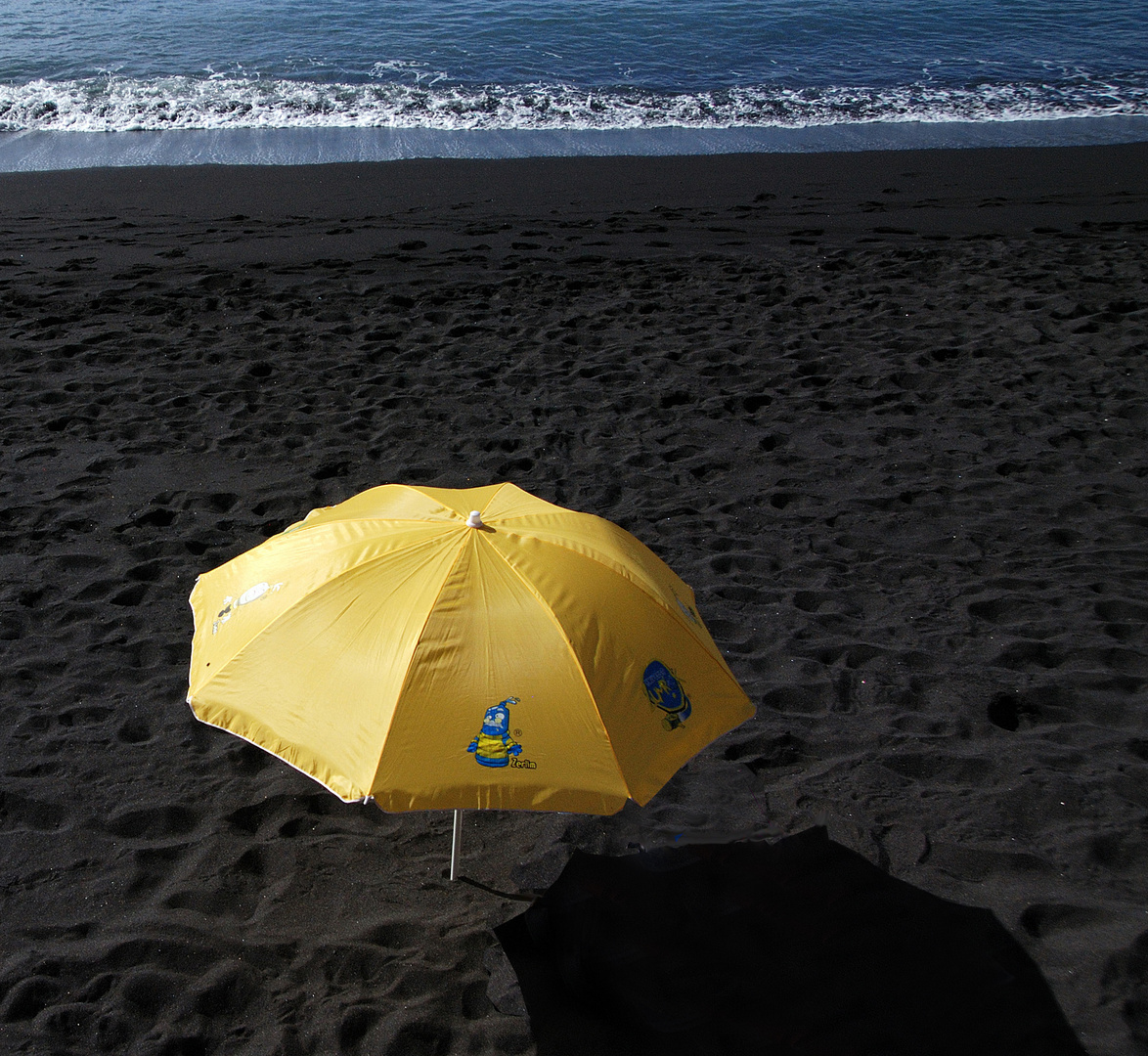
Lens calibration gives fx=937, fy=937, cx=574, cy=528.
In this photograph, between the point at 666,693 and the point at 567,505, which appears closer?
the point at 666,693

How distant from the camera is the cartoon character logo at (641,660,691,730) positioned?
9.40ft

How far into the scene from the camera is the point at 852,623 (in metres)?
4.76

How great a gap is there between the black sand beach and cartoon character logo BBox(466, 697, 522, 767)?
99 cm

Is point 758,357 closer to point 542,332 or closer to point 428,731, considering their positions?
point 542,332

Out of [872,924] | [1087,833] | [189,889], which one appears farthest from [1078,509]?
[189,889]

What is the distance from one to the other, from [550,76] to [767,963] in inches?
703

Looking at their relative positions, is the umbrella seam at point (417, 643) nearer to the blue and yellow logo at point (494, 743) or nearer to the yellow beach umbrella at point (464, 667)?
the yellow beach umbrella at point (464, 667)

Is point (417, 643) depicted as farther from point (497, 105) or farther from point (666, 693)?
point (497, 105)

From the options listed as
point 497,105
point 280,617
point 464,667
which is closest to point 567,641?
point 464,667

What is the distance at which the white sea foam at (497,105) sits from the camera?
1550 centimetres

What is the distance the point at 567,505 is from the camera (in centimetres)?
578

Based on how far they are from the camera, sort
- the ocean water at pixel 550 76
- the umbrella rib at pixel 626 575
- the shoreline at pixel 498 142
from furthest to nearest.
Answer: the ocean water at pixel 550 76
the shoreline at pixel 498 142
the umbrella rib at pixel 626 575

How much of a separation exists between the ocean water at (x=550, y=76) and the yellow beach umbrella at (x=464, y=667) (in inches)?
468

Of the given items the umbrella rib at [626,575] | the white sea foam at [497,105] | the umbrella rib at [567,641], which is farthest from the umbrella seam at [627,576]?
the white sea foam at [497,105]
